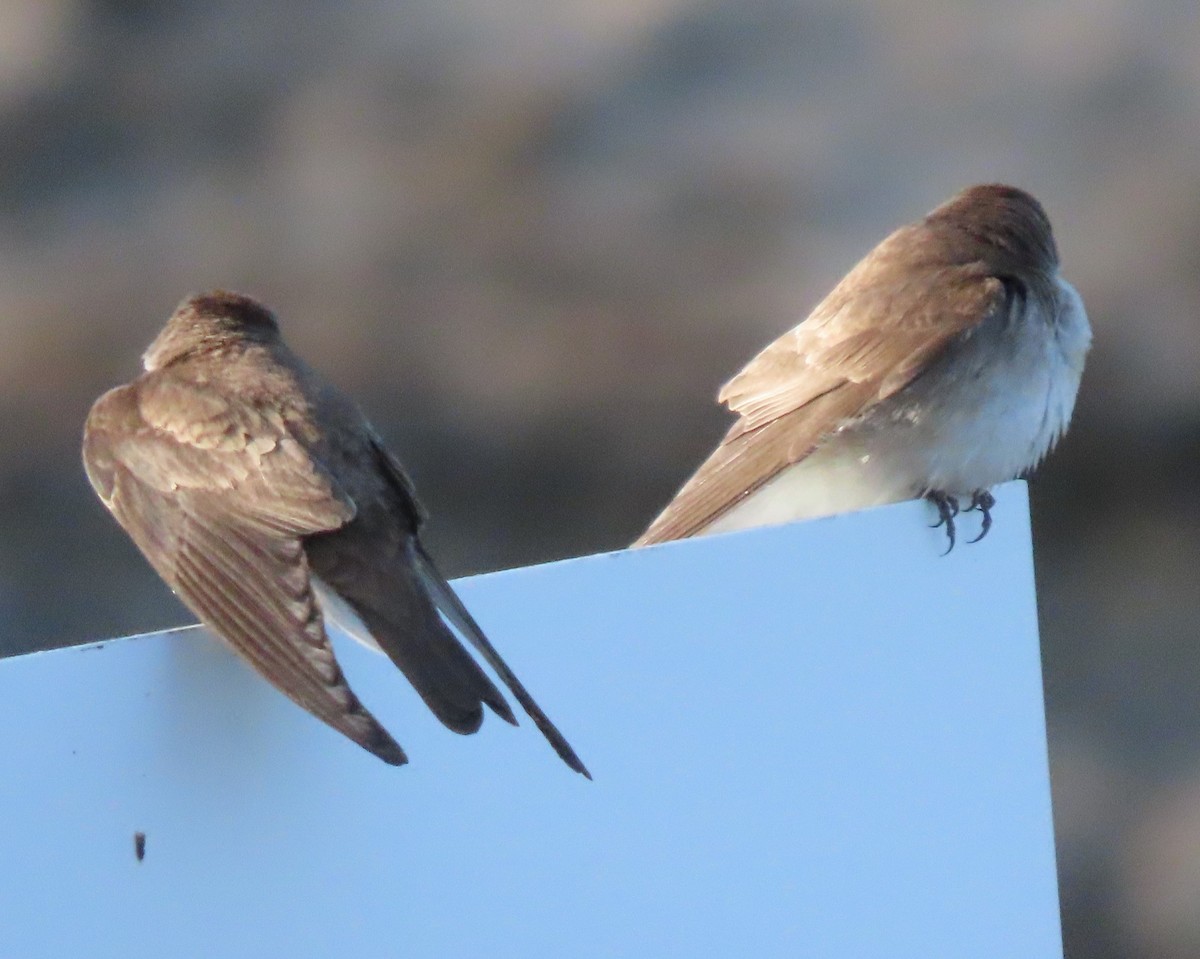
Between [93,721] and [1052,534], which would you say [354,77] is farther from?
[93,721]

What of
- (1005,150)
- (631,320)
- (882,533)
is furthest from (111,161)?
(882,533)

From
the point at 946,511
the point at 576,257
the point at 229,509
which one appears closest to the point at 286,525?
the point at 229,509

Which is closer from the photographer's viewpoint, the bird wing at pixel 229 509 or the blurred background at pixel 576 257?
the bird wing at pixel 229 509

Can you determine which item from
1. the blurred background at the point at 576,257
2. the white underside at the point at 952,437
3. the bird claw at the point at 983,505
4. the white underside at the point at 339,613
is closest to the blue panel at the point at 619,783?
the bird claw at the point at 983,505

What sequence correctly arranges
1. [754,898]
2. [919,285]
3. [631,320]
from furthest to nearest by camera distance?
[631,320], [919,285], [754,898]

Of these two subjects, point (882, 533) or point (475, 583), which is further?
point (882, 533)

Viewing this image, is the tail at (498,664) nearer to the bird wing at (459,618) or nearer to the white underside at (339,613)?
the bird wing at (459,618)

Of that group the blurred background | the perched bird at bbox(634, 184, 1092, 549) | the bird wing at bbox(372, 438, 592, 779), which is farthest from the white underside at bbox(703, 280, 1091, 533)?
the blurred background

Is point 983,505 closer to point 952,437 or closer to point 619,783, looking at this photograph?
point 952,437
